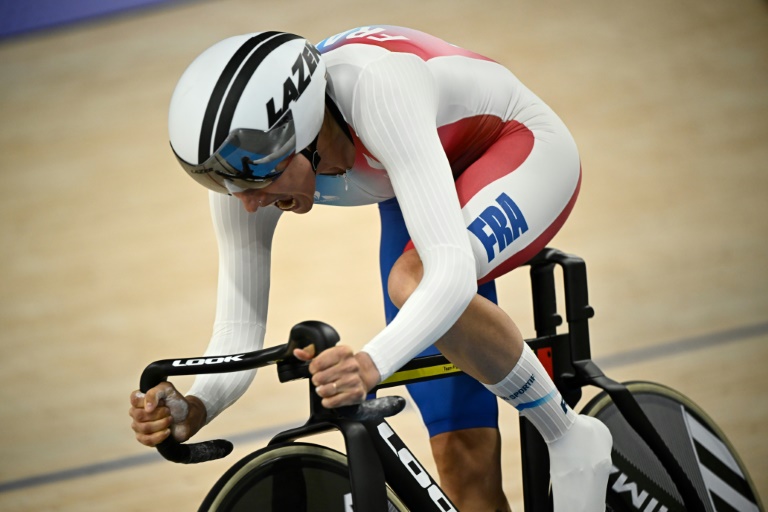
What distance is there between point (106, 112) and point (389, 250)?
335cm

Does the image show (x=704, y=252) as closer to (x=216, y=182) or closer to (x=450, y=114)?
Result: (x=450, y=114)

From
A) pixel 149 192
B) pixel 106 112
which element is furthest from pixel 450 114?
pixel 106 112

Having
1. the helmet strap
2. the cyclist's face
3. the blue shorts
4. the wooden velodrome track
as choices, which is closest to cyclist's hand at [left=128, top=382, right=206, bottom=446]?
the cyclist's face

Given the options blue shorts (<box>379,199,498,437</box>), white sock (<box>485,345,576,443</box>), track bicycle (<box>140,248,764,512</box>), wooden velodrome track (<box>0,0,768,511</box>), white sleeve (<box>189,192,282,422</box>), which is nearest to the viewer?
track bicycle (<box>140,248,764,512</box>)

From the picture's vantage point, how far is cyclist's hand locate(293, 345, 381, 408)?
1.33 metres

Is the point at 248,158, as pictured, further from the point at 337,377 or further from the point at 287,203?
the point at 337,377

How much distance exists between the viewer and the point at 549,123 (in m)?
1.90

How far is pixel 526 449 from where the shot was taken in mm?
1905

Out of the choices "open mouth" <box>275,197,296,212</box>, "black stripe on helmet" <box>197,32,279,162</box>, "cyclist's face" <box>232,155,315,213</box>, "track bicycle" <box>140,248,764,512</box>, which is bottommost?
Result: "track bicycle" <box>140,248,764,512</box>

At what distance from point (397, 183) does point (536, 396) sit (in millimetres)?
478

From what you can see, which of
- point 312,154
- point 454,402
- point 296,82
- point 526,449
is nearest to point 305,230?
point 454,402

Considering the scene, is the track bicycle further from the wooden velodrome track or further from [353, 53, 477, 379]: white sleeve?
the wooden velodrome track

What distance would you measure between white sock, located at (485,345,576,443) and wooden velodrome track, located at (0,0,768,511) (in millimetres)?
929

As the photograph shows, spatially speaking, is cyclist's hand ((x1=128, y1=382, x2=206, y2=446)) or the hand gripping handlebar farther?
cyclist's hand ((x1=128, y1=382, x2=206, y2=446))
